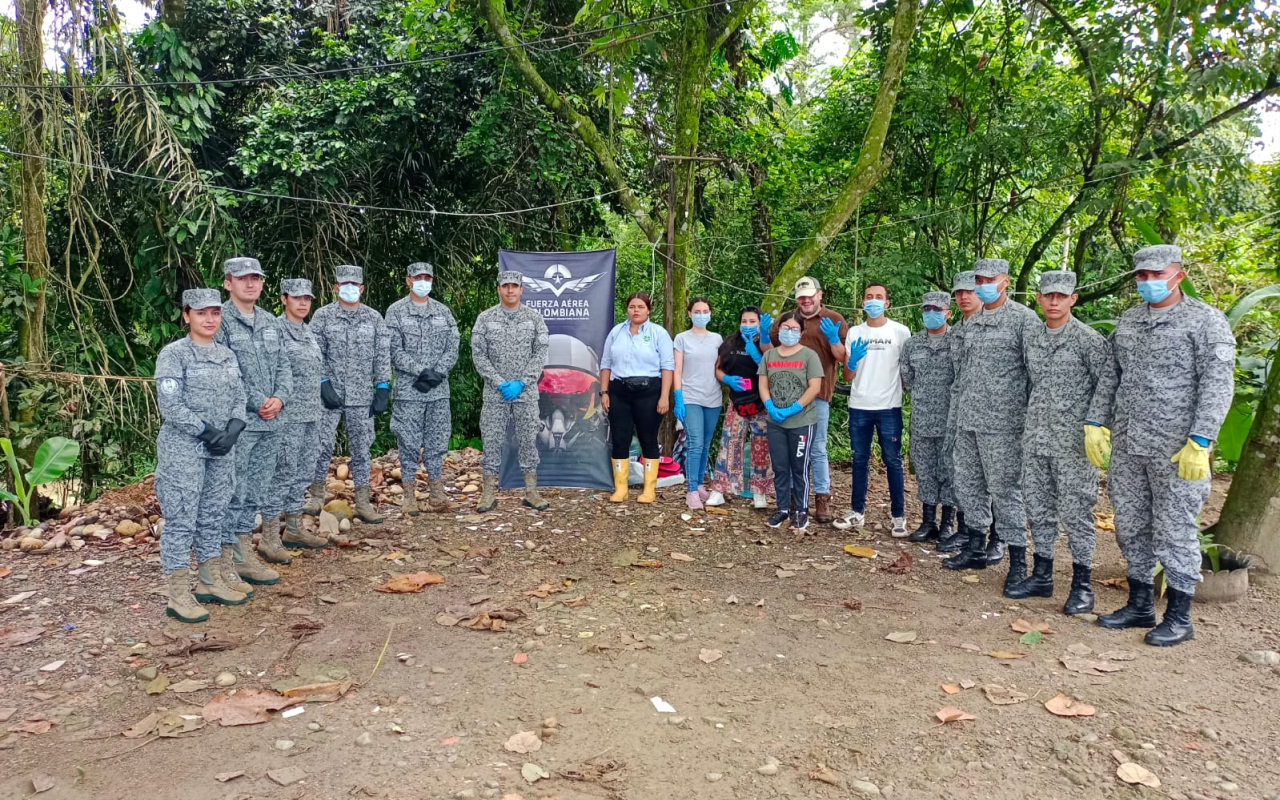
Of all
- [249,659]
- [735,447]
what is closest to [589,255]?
[735,447]

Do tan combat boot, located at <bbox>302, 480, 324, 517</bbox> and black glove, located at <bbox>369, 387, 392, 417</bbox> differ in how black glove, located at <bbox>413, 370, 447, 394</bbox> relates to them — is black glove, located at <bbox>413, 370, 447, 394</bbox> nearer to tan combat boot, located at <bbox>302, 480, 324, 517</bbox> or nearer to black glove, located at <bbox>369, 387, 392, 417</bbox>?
black glove, located at <bbox>369, 387, 392, 417</bbox>

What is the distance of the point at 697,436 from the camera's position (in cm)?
650

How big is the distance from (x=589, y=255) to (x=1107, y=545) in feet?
14.9

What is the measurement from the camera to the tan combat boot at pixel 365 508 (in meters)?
6.05

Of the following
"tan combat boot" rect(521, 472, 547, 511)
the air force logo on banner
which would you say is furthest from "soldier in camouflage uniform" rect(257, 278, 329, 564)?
the air force logo on banner

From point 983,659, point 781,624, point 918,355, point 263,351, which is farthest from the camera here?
point 918,355

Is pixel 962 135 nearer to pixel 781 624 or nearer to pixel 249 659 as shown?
pixel 781 624

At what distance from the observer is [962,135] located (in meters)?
8.14

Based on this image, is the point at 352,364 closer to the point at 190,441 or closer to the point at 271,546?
the point at 271,546

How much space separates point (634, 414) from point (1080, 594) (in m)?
3.38

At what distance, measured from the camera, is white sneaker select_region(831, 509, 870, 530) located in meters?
5.98

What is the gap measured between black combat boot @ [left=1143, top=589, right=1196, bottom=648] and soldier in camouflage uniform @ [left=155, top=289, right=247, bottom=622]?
15.3 ft

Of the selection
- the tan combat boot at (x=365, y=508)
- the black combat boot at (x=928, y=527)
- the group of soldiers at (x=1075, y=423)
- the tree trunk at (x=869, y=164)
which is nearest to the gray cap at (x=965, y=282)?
the group of soldiers at (x=1075, y=423)

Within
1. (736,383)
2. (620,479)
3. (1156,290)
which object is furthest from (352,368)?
(1156,290)
